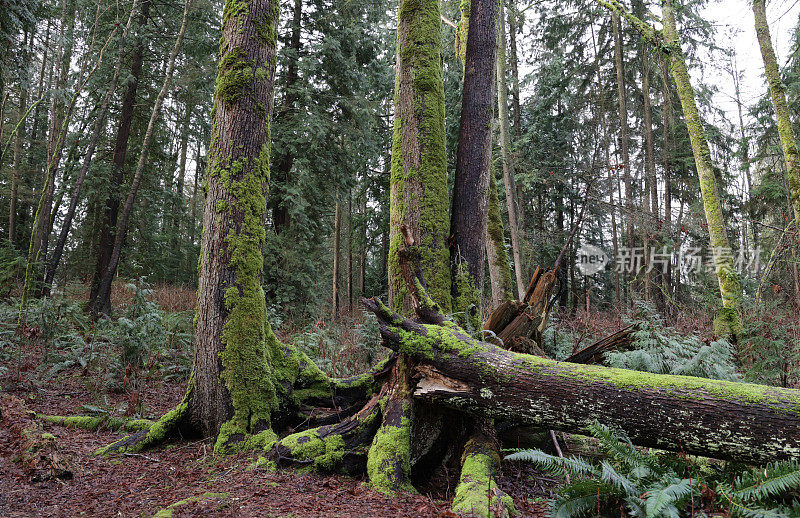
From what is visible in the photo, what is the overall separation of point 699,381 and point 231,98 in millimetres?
5080

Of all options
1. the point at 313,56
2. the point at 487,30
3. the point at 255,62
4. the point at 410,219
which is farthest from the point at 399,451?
the point at 313,56

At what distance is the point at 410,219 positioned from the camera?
4.82 meters

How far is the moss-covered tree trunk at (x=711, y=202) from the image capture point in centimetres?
832

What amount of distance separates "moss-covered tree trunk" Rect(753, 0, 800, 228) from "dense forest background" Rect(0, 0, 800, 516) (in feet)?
3.73

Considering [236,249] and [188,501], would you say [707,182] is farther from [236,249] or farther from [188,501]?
[188,501]

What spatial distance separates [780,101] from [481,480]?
1129cm

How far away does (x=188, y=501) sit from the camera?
9.62ft

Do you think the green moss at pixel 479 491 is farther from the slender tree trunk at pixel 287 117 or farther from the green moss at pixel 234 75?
the slender tree trunk at pixel 287 117

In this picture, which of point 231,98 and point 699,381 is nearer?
point 699,381

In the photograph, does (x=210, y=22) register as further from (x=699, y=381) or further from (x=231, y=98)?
(x=699, y=381)

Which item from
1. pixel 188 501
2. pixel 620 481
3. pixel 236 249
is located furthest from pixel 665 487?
pixel 236 249

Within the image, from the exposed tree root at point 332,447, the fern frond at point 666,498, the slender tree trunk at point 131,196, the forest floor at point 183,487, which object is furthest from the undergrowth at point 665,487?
the slender tree trunk at point 131,196

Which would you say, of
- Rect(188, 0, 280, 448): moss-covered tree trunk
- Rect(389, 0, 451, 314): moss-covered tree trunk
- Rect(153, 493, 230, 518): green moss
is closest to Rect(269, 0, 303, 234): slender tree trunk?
Rect(188, 0, 280, 448): moss-covered tree trunk

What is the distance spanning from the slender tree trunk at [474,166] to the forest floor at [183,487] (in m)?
1.94
